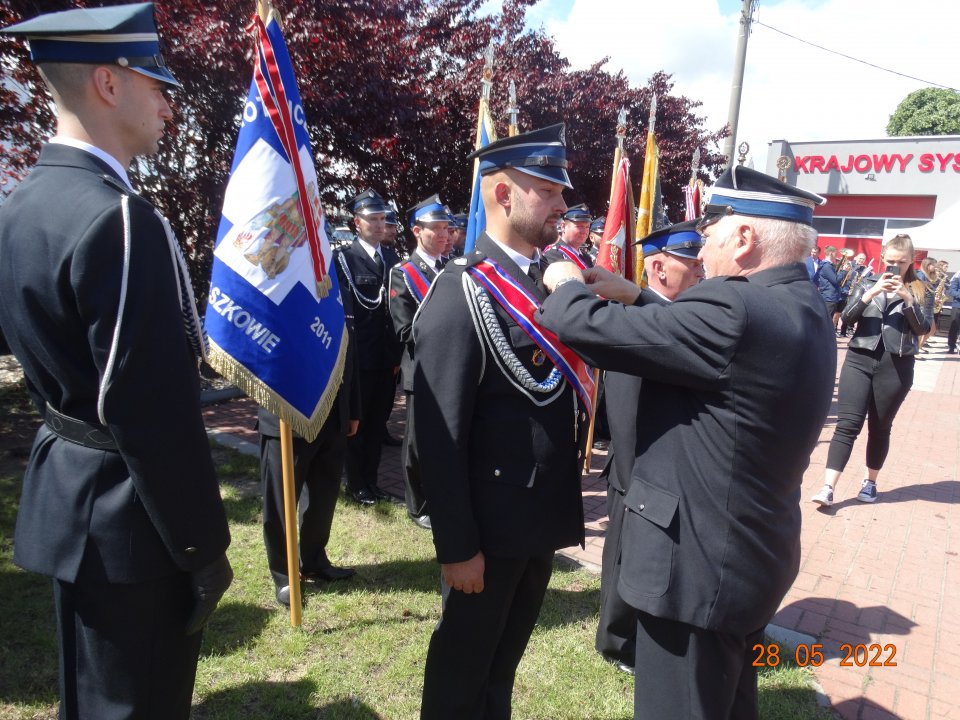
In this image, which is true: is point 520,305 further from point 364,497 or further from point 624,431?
point 364,497

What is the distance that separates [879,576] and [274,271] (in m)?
4.34


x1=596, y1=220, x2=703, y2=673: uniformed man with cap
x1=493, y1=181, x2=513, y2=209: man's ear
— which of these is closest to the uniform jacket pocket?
x1=596, y1=220, x2=703, y2=673: uniformed man with cap

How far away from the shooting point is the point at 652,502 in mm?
1865

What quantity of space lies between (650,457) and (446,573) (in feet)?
2.53

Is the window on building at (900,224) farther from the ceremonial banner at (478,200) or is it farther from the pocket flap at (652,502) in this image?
the pocket flap at (652,502)

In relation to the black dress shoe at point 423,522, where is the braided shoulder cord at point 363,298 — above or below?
above

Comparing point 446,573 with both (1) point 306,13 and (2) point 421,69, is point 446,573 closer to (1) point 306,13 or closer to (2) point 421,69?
(1) point 306,13

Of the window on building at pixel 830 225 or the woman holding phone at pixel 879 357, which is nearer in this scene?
the woman holding phone at pixel 879 357

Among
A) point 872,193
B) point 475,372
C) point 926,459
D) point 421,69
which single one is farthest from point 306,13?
point 872,193

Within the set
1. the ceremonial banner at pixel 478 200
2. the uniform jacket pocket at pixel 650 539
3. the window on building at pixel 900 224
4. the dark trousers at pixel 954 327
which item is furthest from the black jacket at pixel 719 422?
the window on building at pixel 900 224

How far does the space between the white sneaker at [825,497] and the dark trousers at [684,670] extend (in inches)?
161

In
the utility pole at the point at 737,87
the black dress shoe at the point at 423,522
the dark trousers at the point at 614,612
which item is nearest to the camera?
the dark trousers at the point at 614,612

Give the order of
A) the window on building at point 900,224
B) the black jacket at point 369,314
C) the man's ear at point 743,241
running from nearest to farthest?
the man's ear at point 743,241 < the black jacket at point 369,314 < the window on building at point 900,224

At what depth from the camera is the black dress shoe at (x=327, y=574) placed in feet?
12.4
